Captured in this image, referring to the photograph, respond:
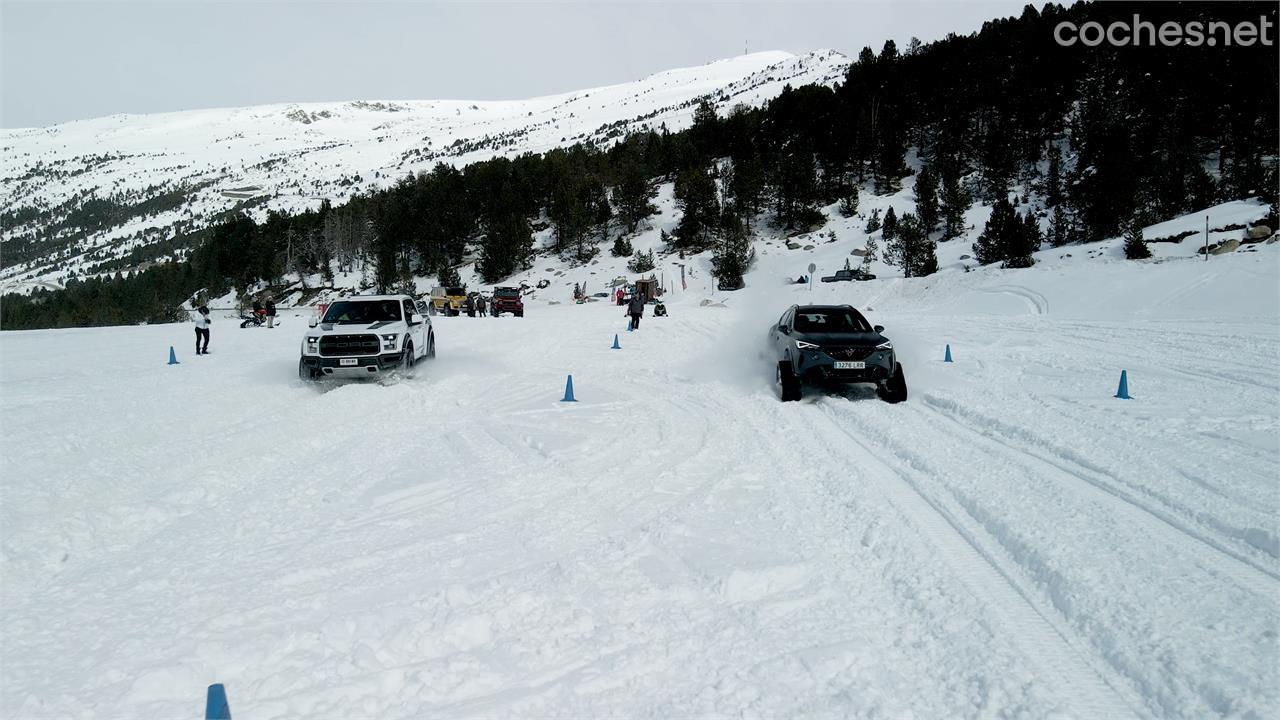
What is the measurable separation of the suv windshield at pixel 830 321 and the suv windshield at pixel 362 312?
821cm

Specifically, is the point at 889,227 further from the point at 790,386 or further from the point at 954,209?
the point at 790,386

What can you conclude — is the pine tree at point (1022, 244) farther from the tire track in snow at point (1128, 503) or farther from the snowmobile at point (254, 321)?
the snowmobile at point (254, 321)

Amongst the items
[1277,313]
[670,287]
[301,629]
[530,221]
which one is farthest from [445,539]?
[530,221]

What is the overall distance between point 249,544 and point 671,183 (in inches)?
3782

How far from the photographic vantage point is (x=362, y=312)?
14539 mm

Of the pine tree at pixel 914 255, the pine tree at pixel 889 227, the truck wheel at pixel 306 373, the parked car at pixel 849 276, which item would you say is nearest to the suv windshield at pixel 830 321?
the truck wheel at pixel 306 373

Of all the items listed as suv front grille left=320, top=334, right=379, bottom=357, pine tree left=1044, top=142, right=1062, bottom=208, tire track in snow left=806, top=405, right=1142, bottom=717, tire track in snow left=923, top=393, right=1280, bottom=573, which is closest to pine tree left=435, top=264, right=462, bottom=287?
pine tree left=1044, top=142, right=1062, bottom=208

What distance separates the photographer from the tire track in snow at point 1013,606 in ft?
11.1

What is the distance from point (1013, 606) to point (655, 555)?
2.31m

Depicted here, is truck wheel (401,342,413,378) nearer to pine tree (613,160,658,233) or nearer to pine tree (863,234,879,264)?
pine tree (863,234,879,264)

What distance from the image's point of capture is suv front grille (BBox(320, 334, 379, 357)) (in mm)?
13211

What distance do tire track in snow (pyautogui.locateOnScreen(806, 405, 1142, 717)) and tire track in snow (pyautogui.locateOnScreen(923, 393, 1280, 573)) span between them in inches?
52.7

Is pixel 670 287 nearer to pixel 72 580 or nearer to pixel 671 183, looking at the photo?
pixel 671 183

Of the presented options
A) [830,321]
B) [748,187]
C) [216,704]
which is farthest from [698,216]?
[216,704]
